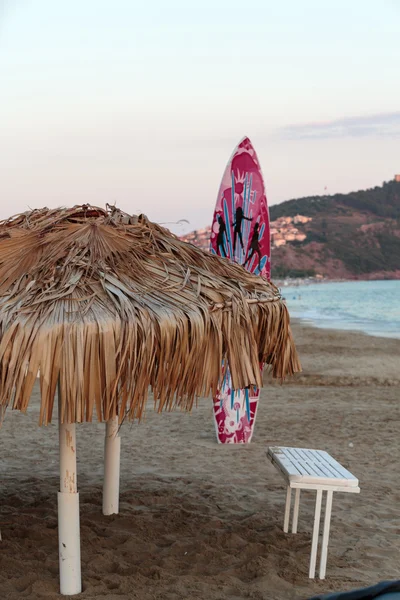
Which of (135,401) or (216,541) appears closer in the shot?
(135,401)

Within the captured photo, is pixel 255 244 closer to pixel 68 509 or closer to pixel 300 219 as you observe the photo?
pixel 68 509

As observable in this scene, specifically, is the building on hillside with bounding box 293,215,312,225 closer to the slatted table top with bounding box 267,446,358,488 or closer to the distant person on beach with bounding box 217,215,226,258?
the distant person on beach with bounding box 217,215,226,258

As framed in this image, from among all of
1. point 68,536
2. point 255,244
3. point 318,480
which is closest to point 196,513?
point 318,480

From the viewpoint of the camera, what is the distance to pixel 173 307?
316 centimetres

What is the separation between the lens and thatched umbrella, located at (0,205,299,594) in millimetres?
2885

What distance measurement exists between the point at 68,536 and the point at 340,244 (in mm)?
101160

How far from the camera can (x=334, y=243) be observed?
102 metres

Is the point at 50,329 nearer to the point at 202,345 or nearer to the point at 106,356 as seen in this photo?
the point at 106,356

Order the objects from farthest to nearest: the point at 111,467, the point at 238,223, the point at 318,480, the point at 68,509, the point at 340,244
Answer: the point at 340,244 → the point at 238,223 → the point at 111,467 → the point at 318,480 → the point at 68,509

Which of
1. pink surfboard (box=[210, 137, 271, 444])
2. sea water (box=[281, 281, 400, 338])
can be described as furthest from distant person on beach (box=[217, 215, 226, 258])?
sea water (box=[281, 281, 400, 338])

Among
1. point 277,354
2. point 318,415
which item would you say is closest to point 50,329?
point 277,354

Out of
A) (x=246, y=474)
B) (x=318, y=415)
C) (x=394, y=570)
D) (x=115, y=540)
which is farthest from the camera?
(x=318, y=415)

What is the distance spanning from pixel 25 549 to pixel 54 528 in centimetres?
39

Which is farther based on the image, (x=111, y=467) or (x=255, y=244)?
Result: (x=255, y=244)
